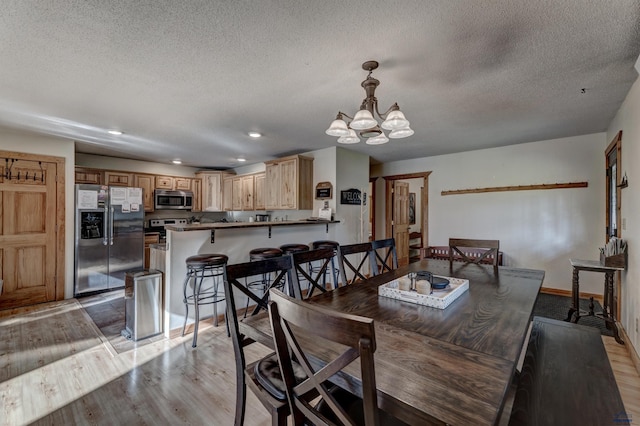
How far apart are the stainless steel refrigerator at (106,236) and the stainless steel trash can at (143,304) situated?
6.54 feet

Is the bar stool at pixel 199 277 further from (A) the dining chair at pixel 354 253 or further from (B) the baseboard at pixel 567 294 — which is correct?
(B) the baseboard at pixel 567 294

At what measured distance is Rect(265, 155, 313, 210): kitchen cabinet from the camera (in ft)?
15.2

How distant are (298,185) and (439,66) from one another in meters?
2.94

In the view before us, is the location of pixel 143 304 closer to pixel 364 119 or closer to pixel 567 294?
pixel 364 119

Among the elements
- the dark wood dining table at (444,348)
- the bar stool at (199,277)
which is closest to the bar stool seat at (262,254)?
the bar stool at (199,277)

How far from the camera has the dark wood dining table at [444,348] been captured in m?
0.76

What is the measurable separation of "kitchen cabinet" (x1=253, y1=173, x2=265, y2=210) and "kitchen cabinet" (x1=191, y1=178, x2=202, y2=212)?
1.61m

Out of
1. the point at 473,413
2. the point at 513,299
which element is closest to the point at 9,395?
the point at 473,413

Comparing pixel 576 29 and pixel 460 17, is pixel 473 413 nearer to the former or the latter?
pixel 460 17

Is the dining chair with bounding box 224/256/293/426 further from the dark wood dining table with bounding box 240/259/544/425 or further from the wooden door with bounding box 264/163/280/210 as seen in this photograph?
the wooden door with bounding box 264/163/280/210

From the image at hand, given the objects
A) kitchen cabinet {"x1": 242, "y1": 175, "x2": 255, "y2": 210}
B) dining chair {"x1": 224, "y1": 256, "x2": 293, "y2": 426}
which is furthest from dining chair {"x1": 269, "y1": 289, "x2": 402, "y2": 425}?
kitchen cabinet {"x1": 242, "y1": 175, "x2": 255, "y2": 210}

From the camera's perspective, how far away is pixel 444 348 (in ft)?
3.44

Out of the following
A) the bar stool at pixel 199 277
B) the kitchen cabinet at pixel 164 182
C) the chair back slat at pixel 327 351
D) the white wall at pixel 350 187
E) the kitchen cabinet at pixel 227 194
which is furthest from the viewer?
the kitchen cabinet at pixel 227 194

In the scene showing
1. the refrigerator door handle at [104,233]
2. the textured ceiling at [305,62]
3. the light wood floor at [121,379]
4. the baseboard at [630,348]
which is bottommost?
the light wood floor at [121,379]
